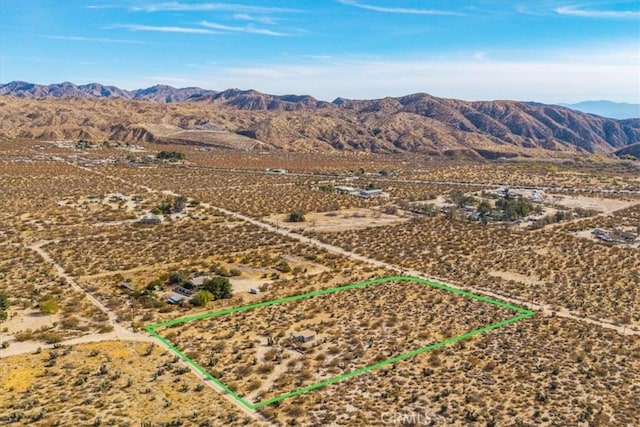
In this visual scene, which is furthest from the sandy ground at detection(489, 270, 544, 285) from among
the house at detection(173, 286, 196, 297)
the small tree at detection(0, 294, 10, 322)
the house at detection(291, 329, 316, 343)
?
the small tree at detection(0, 294, 10, 322)

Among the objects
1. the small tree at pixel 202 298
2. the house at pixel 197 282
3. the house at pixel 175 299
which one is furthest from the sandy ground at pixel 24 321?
the house at pixel 197 282

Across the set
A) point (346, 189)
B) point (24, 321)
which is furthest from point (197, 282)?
point (346, 189)

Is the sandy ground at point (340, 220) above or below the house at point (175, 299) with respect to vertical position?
above

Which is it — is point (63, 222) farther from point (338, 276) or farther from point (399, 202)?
point (399, 202)

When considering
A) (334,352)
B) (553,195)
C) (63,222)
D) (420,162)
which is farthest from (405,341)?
(420,162)

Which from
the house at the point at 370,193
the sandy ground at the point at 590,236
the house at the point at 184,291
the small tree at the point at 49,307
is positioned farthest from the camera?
the house at the point at 370,193

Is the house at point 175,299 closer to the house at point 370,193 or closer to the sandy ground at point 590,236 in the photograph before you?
the sandy ground at point 590,236

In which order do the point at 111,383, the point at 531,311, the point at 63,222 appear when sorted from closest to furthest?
the point at 111,383, the point at 531,311, the point at 63,222
